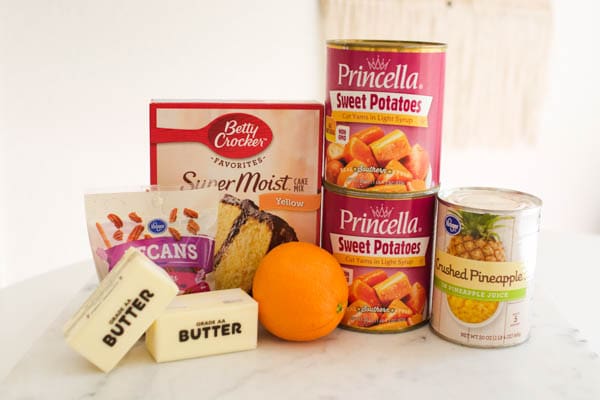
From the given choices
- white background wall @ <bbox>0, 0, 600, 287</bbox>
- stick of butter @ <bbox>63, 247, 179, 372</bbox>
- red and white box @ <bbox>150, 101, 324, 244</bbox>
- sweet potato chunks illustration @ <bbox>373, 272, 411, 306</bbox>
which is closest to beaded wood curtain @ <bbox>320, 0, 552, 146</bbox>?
white background wall @ <bbox>0, 0, 600, 287</bbox>

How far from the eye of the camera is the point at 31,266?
240 centimetres

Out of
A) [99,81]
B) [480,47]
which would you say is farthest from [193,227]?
[480,47]

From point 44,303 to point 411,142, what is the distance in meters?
0.68

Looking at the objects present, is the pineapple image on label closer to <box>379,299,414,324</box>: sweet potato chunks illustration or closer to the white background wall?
<box>379,299,414,324</box>: sweet potato chunks illustration

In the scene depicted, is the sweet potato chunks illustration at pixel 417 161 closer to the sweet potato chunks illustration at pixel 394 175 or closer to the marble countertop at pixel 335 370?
the sweet potato chunks illustration at pixel 394 175

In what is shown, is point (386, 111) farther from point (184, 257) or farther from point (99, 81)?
point (99, 81)

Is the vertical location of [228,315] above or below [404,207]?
below

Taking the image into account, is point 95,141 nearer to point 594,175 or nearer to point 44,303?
point 44,303

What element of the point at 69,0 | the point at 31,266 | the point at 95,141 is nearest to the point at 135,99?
the point at 95,141

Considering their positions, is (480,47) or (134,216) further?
(480,47)

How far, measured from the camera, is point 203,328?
3.21ft

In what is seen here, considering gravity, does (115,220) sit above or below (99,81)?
below

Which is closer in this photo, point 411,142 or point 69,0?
point 411,142

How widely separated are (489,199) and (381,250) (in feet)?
Answer: 0.55
